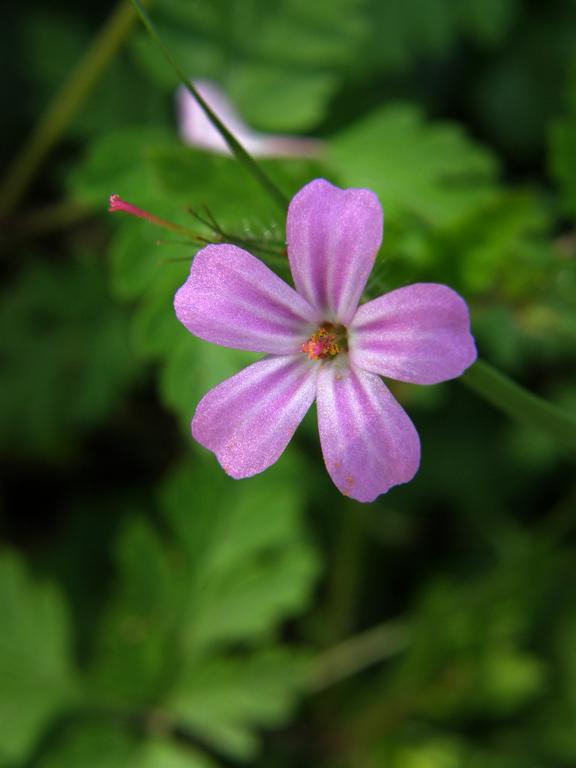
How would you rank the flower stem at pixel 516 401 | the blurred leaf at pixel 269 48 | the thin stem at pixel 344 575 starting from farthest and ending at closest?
the thin stem at pixel 344 575 → the blurred leaf at pixel 269 48 → the flower stem at pixel 516 401

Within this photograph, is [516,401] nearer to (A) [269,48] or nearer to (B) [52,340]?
(A) [269,48]

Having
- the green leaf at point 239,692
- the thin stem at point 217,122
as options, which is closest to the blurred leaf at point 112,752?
the green leaf at point 239,692

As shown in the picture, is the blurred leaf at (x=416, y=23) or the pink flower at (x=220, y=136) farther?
the blurred leaf at (x=416, y=23)

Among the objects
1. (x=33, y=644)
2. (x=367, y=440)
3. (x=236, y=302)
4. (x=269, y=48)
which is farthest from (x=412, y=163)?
(x=33, y=644)

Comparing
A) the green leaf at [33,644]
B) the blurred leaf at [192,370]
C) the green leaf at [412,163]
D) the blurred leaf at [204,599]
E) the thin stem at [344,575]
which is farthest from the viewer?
the thin stem at [344,575]

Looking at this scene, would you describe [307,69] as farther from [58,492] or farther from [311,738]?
[311,738]

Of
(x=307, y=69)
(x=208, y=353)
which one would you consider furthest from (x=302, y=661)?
(x=307, y=69)

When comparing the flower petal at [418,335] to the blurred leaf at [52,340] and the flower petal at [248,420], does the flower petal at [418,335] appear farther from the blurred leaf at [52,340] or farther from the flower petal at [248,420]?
the blurred leaf at [52,340]

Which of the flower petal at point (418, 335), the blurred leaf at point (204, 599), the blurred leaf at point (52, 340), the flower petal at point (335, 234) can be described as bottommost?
the blurred leaf at point (204, 599)
